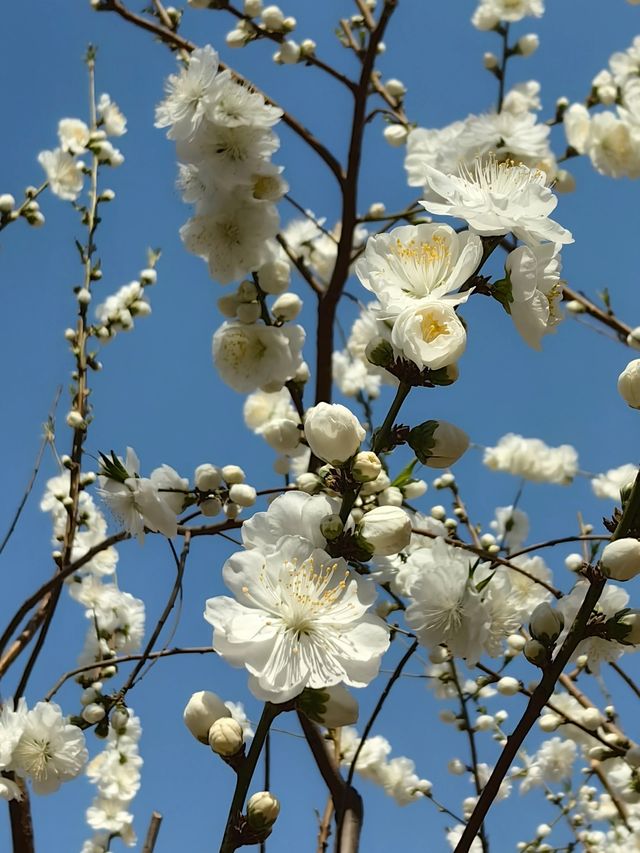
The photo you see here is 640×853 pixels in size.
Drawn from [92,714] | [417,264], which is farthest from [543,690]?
[92,714]

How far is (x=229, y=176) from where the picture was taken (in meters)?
1.91

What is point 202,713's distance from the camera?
90cm

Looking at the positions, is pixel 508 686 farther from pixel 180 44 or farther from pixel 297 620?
pixel 180 44

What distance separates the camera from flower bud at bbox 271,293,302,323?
1.95 meters

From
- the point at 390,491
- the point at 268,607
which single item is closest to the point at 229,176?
the point at 390,491

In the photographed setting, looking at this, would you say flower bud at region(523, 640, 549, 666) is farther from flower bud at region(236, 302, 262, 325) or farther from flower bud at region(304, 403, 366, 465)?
flower bud at region(236, 302, 262, 325)

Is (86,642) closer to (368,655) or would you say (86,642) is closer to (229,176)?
(229,176)

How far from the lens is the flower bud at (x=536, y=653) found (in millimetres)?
952

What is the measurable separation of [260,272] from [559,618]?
47.8 inches

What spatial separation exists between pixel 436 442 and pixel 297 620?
0.25 metres

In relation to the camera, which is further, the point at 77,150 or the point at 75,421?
the point at 77,150

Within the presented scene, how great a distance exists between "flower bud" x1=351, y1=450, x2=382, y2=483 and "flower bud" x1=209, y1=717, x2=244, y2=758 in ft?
0.91

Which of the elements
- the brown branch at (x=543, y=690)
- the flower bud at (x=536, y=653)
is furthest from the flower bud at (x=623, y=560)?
the flower bud at (x=536, y=653)

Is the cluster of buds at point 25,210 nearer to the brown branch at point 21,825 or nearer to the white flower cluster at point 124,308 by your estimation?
the white flower cluster at point 124,308
